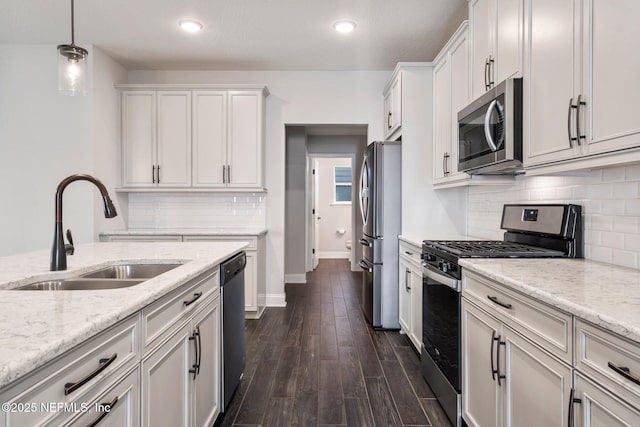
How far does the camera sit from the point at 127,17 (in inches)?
119

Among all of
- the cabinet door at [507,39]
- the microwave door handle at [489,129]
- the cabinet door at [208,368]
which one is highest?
the cabinet door at [507,39]

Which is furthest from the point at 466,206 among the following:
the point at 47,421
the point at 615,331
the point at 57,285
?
the point at 47,421

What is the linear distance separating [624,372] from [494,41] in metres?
1.84

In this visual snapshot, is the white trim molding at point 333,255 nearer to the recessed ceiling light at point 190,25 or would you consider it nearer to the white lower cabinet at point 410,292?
the white lower cabinet at point 410,292

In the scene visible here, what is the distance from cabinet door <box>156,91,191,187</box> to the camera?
3883 mm

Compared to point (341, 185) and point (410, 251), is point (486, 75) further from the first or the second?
point (341, 185)

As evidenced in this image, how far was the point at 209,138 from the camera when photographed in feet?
12.8

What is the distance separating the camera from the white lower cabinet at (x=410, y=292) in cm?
276

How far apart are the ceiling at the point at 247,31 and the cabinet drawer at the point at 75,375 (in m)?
2.61

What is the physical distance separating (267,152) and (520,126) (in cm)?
286

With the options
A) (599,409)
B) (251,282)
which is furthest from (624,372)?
(251,282)

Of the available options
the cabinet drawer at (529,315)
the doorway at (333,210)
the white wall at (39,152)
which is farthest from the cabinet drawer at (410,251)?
the doorway at (333,210)

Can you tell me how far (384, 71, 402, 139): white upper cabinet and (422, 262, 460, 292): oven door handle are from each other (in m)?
1.58

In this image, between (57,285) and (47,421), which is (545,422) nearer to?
(47,421)
